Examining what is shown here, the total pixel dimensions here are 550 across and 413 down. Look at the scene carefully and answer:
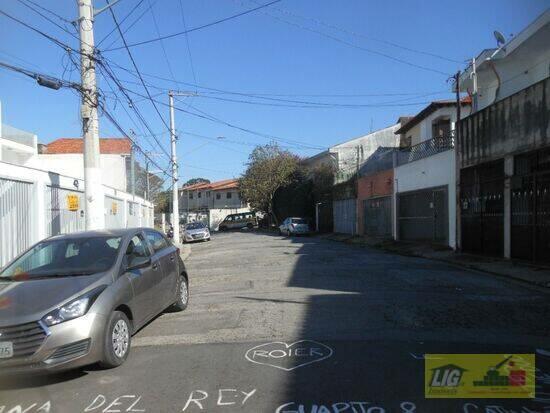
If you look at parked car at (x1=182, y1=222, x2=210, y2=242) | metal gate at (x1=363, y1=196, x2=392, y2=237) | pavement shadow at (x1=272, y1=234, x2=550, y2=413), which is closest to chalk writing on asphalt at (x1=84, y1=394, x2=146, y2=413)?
pavement shadow at (x1=272, y1=234, x2=550, y2=413)

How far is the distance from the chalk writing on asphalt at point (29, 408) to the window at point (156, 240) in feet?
12.2

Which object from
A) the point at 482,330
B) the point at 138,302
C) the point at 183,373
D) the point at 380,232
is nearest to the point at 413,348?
the point at 482,330

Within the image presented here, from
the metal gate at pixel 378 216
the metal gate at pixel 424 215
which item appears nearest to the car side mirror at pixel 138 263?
the metal gate at pixel 424 215

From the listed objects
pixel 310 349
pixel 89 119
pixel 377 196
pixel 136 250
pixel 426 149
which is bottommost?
pixel 310 349

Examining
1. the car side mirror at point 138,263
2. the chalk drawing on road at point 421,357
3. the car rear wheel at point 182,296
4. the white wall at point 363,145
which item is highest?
the white wall at point 363,145

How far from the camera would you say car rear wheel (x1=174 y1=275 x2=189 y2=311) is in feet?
31.7

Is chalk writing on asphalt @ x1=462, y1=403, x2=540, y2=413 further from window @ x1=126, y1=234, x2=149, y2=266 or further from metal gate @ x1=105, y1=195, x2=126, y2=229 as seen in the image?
metal gate @ x1=105, y1=195, x2=126, y2=229

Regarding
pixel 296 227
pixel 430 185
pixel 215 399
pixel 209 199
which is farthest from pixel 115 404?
pixel 209 199

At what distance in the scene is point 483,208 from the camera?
18.8 meters

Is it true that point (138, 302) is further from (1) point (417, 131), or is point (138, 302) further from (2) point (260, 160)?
(2) point (260, 160)

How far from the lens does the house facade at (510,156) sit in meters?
15.1

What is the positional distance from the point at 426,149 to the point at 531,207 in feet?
31.3

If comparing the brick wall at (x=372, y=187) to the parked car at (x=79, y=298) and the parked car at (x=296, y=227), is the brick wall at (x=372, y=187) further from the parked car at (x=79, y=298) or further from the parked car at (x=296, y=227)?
the parked car at (x=79, y=298)

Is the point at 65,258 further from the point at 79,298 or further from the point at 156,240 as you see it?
the point at 156,240
